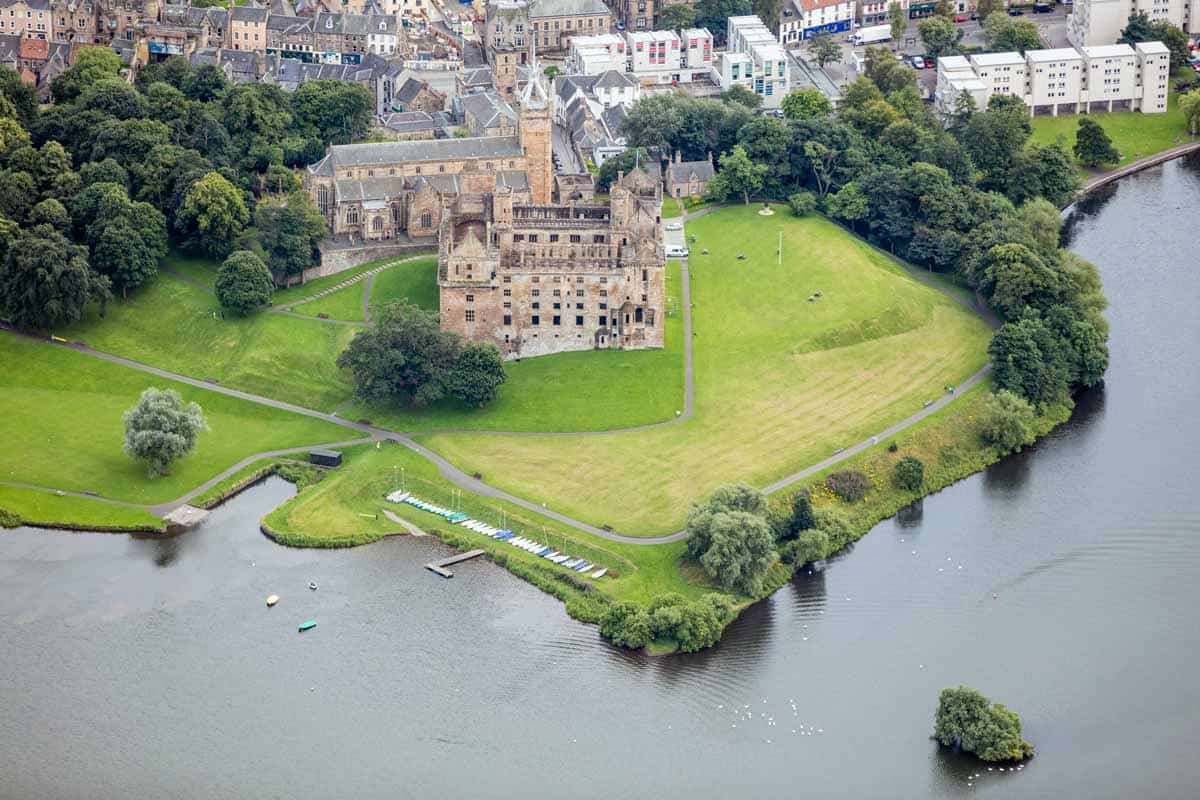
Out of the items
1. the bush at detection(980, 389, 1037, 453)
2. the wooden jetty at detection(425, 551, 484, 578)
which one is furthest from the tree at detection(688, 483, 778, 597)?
the bush at detection(980, 389, 1037, 453)

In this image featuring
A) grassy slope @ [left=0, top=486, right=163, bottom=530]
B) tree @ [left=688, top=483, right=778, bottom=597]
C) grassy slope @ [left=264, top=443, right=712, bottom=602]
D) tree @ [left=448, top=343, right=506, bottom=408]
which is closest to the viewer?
tree @ [left=688, top=483, right=778, bottom=597]

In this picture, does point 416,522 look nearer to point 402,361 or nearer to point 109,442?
point 402,361

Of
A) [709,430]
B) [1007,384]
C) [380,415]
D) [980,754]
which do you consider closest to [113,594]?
[380,415]

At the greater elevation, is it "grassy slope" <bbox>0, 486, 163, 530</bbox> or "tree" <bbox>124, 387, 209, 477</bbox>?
"tree" <bbox>124, 387, 209, 477</bbox>

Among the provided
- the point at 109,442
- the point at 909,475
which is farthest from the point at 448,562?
the point at 909,475

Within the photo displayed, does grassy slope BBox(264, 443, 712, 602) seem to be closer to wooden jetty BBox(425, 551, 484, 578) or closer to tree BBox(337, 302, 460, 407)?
wooden jetty BBox(425, 551, 484, 578)

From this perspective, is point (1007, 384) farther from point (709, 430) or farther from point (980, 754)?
point (980, 754)

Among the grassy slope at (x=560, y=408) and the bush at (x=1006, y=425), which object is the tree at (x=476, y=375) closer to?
the grassy slope at (x=560, y=408)
